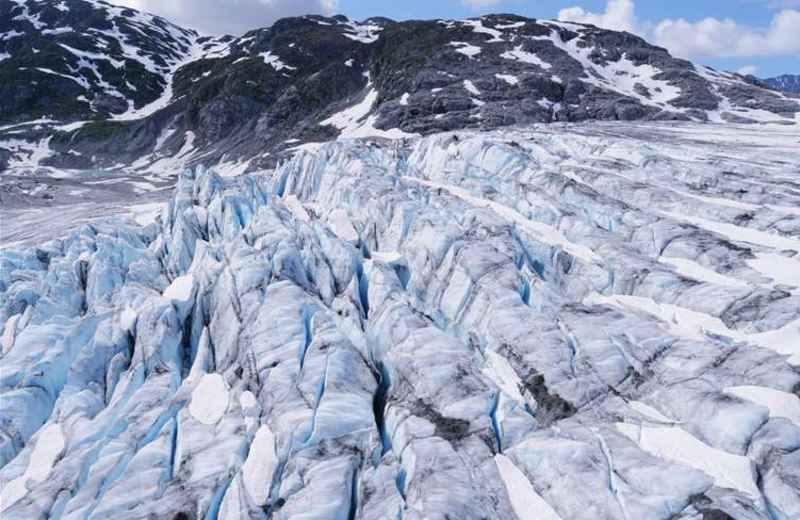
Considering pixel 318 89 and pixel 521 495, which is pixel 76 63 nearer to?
pixel 318 89

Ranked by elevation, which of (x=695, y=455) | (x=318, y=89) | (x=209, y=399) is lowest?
(x=209, y=399)

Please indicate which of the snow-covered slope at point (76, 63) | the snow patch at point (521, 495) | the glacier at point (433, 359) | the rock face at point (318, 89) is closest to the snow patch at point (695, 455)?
the glacier at point (433, 359)

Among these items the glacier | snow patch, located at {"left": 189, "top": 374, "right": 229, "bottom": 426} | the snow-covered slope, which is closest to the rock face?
the snow-covered slope

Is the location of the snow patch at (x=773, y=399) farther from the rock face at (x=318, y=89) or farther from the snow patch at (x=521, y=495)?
the rock face at (x=318, y=89)

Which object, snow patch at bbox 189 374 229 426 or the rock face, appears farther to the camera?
the rock face

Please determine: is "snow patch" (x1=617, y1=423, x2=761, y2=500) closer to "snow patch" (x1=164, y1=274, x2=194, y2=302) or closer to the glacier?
the glacier

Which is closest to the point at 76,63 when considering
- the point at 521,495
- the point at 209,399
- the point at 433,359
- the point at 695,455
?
the point at 209,399
